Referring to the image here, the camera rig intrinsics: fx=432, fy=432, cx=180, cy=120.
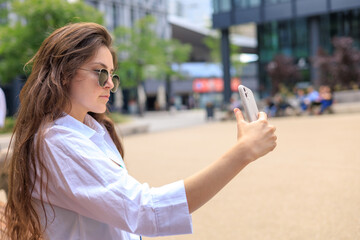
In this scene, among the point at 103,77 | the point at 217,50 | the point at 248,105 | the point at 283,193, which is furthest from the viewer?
the point at 217,50

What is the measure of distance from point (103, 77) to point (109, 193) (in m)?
0.46

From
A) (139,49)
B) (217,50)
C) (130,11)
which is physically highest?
(130,11)

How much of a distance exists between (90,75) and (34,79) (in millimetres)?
203

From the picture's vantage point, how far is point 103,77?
1507mm

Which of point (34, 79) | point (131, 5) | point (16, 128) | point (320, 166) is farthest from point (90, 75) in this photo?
point (131, 5)

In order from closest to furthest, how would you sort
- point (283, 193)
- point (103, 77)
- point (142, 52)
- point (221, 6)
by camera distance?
point (103, 77)
point (283, 193)
point (142, 52)
point (221, 6)

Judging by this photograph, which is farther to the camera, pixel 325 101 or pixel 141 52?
pixel 141 52

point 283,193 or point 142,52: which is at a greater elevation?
point 142,52

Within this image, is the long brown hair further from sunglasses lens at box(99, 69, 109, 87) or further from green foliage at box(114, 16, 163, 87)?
green foliage at box(114, 16, 163, 87)

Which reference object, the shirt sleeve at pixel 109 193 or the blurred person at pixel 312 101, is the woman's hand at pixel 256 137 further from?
the blurred person at pixel 312 101

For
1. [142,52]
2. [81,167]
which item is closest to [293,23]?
[142,52]

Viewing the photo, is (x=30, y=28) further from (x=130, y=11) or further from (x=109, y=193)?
(x=130, y=11)

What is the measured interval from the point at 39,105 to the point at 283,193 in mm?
4540

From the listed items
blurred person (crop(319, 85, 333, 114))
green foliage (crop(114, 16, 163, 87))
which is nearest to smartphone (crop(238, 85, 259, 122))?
blurred person (crop(319, 85, 333, 114))
